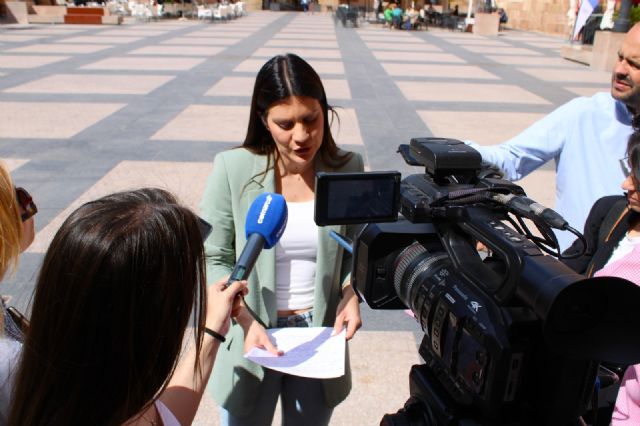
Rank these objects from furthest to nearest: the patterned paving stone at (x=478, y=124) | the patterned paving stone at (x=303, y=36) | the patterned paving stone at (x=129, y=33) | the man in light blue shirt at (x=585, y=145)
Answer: the patterned paving stone at (x=303, y=36), the patterned paving stone at (x=129, y=33), the patterned paving stone at (x=478, y=124), the man in light blue shirt at (x=585, y=145)

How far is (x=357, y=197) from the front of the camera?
4.36ft

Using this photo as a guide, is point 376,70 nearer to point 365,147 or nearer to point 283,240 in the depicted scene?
point 365,147

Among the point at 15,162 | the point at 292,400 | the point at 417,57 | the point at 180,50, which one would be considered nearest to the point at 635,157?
the point at 292,400

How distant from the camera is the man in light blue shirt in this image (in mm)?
2391

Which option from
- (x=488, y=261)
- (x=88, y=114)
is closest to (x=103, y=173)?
(x=88, y=114)

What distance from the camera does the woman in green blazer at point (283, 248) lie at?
199 centimetres

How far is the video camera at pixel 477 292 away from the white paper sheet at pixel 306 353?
15.6 inches

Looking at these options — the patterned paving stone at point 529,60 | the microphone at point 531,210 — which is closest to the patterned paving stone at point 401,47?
the patterned paving stone at point 529,60

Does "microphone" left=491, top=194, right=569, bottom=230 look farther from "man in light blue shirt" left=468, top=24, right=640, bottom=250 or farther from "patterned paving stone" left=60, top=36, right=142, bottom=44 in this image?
"patterned paving stone" left=60, top=36, right=142, bottom=44

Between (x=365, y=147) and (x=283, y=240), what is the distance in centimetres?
479

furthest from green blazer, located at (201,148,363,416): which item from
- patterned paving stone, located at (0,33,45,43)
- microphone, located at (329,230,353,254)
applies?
patterned paving stone, located at (0,33,45,43)

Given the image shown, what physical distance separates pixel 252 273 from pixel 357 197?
0.80 m

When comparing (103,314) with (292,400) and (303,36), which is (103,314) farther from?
(303,36)

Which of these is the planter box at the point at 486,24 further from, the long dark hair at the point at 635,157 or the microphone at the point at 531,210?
the microphone at the point at 531,210
